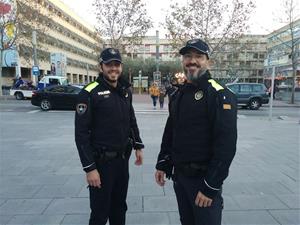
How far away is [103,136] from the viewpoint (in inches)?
121

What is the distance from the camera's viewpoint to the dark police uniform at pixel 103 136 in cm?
298

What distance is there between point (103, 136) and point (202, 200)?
1121 mm

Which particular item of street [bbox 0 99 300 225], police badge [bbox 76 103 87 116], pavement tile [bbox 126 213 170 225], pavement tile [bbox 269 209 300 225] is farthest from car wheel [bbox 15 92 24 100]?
pavement tile [bbox 269 209 300 225]

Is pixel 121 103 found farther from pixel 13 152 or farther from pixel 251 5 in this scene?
pixel 251 5

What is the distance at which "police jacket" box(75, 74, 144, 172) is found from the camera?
297cm

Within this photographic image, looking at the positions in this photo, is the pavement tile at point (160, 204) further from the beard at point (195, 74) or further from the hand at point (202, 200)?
the beard at point (195, 74)

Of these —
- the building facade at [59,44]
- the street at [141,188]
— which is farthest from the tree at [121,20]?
the street at [141,188]

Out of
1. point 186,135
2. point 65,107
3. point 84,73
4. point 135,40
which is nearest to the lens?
point 186,135

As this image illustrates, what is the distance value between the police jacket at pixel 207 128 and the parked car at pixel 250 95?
19.6 metres

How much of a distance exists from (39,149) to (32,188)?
115 inches

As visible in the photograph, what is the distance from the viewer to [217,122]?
93.3 inches

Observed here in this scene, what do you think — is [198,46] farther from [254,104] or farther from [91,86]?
[254,104]

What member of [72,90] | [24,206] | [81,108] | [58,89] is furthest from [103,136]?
[58,89]

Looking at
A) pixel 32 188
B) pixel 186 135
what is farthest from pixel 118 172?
pixel 32 188
